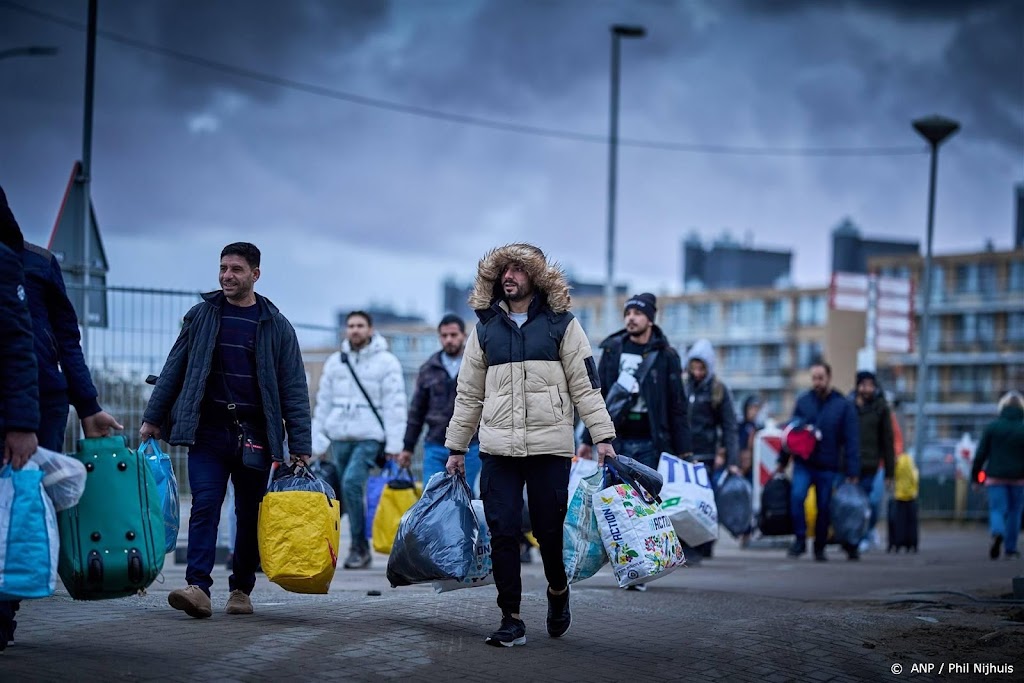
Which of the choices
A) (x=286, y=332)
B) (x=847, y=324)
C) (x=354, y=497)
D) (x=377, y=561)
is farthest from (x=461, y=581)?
(x=847, y=324)

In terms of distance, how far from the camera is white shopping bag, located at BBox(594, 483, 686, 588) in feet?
26.2

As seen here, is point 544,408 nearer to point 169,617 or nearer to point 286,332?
point 286,332

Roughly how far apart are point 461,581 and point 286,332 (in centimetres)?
168

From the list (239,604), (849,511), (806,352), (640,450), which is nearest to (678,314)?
(806,352)

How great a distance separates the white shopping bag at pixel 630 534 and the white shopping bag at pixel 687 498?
2.26 m

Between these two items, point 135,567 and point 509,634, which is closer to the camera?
point 135,567

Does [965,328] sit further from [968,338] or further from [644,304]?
[644,304]

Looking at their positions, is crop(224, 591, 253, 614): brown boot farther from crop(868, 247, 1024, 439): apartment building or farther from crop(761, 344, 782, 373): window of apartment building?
crop(761, 344, 782, 373): window of apartment building

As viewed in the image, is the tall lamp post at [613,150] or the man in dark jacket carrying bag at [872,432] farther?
the tall lamp post at [613,150]

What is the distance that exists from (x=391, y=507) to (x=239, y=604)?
3.57 m

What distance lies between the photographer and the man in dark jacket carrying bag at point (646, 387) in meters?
10.9

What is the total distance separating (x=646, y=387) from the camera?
35.7ft

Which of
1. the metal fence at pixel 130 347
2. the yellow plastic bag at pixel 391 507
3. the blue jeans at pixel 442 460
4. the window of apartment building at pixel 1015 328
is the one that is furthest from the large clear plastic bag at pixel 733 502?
the window of apartment building at pixel 1015 328

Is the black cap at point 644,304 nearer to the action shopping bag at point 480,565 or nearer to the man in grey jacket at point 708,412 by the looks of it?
the man in grey jacket at point 708,412
